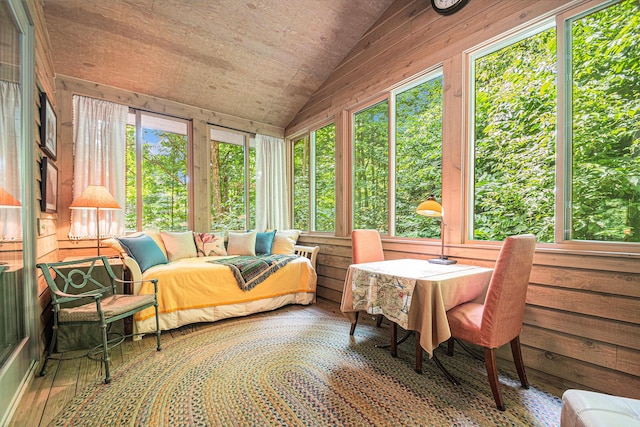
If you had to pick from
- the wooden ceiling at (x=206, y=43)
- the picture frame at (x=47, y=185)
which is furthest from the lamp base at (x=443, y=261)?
the picture frame at (x=47, y=185)

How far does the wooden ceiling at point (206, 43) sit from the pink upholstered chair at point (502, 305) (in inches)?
115

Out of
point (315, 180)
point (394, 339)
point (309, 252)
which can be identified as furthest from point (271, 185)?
point (394, 339)

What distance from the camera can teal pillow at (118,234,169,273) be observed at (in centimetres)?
275

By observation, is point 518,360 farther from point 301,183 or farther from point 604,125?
point 301,183

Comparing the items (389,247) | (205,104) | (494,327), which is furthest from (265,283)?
(205,104)

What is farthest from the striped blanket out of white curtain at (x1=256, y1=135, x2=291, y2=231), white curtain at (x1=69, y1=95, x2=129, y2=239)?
white curtain at (x1=69, y1=95, x2=129, y2=239)

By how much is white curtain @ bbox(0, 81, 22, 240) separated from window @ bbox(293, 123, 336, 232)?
2.95 m

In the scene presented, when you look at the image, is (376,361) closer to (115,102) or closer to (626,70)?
(626,70)

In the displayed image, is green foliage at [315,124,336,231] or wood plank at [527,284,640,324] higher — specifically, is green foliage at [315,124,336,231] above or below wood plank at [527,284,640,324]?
above

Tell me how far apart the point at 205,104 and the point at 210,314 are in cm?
278

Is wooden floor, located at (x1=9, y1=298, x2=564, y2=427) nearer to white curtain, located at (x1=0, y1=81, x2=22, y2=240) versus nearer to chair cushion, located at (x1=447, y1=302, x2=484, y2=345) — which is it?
chair cushion, located at (x1=447, y1=302, x2=484, y2=345)

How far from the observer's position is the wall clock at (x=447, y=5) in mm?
2387

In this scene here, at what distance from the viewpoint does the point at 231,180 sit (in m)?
4.32

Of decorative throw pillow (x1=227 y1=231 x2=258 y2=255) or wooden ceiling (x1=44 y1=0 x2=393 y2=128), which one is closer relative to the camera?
wooden ceiling (x1=44 y1=0 x2=393 y2=128)
